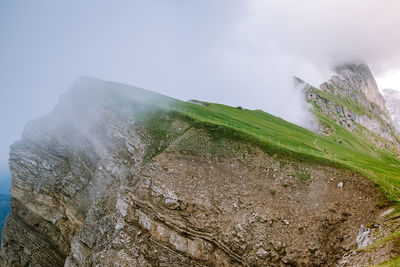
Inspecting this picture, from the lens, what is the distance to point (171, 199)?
25344 mm

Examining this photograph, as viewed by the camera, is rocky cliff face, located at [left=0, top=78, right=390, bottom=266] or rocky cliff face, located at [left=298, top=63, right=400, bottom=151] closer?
rocky cliff face, located at [left=0, top=78, right=390, bottom=266]

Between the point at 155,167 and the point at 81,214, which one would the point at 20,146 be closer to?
the point at 81,214

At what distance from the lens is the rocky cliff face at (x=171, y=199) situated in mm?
22469

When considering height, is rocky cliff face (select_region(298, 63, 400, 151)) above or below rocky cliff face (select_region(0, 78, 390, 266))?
above

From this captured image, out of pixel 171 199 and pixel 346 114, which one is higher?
pixel 346 114

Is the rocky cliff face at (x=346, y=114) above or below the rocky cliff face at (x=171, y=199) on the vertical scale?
above

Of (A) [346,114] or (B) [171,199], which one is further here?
(A) [346,114]

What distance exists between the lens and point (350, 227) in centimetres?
2156

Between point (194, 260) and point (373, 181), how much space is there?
19.5 m

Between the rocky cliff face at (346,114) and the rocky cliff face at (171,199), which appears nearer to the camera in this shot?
the rocky cliff face at (171,199)

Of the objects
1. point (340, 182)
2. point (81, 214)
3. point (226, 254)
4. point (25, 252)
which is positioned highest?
point (340, 182)

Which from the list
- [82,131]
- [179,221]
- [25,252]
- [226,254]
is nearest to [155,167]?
[179,221]

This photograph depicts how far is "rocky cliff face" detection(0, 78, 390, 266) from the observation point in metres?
22.5

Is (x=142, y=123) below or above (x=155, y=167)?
above
